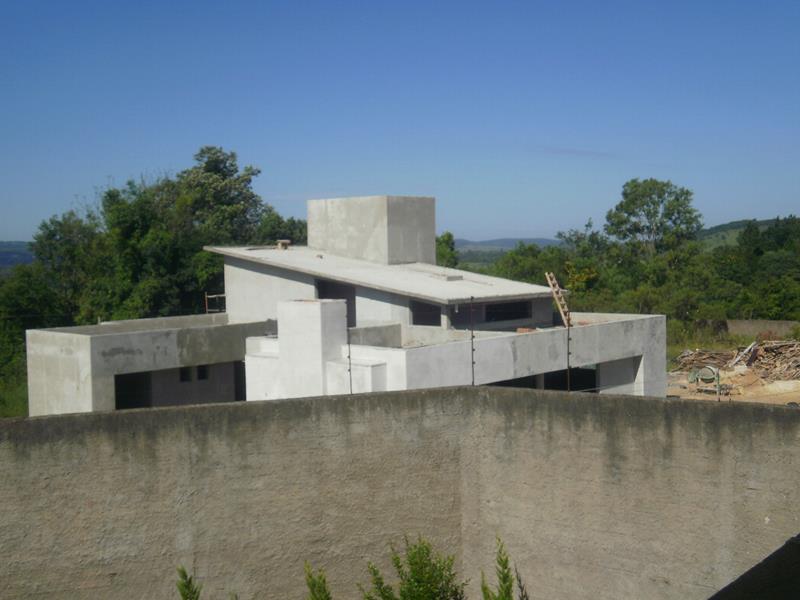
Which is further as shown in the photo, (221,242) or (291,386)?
(221,242)

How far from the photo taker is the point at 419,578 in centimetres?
959

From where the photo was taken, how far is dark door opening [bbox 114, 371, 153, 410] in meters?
22.0

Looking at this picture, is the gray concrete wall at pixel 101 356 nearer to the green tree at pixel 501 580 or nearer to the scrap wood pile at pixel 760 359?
the green tree at pixel 501 580

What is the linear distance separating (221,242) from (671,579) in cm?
4303

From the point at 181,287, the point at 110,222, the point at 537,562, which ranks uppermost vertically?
the point at 110,222

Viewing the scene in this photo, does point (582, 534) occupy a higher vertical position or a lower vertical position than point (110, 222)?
lower

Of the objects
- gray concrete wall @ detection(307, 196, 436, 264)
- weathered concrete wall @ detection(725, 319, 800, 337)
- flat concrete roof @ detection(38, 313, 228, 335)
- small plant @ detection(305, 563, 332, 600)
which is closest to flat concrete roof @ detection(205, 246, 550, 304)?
gray concrete wall @ detection(307, 196, 436, 264)

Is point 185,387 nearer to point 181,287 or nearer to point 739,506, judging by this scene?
point 181,287

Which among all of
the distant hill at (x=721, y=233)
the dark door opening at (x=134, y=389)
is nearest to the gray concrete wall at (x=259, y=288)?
the dark door opening at (x=134, y=389)

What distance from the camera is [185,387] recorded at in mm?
22719

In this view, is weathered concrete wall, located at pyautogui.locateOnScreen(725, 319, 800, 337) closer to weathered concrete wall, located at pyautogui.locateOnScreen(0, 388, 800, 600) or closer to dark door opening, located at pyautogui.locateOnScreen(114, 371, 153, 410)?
dark door opening, located at pyautogui.locateOnScreen(114, 371, 153, 410)

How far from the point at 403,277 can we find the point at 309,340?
6.55 metres

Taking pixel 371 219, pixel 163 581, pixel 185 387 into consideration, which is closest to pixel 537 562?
pixel 163 581

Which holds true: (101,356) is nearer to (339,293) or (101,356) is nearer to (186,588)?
(339,293)
